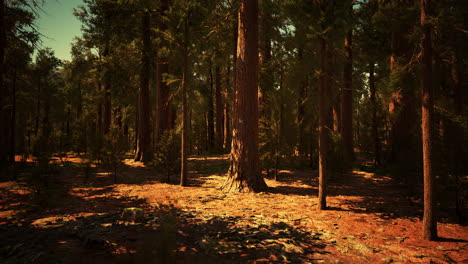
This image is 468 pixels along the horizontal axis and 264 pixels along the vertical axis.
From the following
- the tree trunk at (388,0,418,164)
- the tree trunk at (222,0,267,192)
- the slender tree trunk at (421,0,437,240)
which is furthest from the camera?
the tree trunk at (388,0,418,164)

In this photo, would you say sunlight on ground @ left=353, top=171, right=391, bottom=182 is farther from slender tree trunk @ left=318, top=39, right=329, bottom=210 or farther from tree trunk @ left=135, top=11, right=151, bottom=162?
tree trunk @ left=135, top=11, right=151, bottom=162

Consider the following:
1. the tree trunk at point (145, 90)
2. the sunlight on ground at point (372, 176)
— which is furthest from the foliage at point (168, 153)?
the sunlight on ground at point (372, 176)

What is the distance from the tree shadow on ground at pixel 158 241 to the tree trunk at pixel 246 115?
2626 mm

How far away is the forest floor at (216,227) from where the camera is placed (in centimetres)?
398

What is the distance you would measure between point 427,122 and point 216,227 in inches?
191

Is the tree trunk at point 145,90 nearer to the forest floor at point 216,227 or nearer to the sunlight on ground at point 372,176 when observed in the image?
the forest floor at point 216,227

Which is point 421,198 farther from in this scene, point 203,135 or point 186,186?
point 203,135

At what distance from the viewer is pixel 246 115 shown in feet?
27.7

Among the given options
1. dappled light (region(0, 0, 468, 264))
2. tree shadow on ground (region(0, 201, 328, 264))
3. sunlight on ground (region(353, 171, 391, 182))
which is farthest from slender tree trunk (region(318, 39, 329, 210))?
sunlight on ground (region(353, 171, 391, 182))

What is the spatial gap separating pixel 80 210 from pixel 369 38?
15908 mm

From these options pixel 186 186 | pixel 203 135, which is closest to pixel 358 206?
pixel 186 186

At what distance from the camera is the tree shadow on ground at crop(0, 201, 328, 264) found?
11.7 feet

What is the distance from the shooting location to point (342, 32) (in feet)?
21.0

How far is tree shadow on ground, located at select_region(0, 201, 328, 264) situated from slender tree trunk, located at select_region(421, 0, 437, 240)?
86.1 inches
